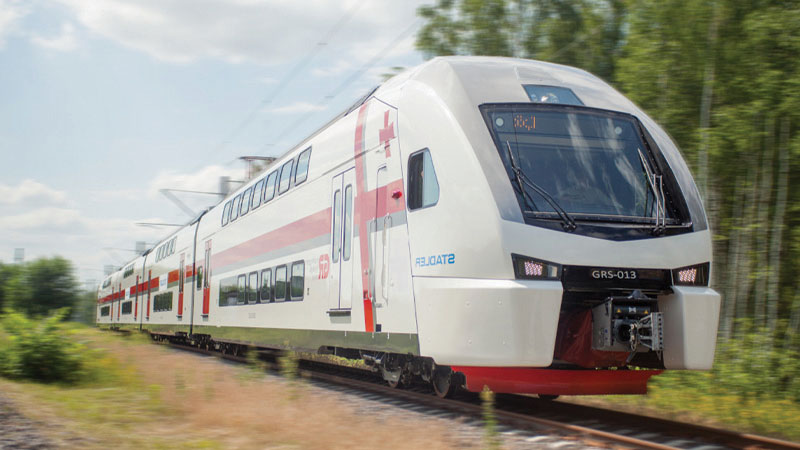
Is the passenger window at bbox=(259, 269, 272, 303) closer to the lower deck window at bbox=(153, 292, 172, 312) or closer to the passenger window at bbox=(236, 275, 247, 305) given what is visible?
the passenger window at bbox=(236, 275, 247, 305)

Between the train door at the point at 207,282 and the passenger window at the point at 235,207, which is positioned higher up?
the passenger window at the point at 235,207

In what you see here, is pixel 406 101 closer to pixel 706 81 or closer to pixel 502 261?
pixel 502 261

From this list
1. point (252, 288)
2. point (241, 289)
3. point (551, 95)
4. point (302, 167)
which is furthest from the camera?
point (241, 289)

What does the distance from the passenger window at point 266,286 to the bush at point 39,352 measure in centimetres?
348

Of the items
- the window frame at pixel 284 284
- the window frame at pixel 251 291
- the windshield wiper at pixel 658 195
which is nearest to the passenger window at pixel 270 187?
the window frame at pixel 251 291

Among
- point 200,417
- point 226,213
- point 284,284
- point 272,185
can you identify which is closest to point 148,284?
point 226,213

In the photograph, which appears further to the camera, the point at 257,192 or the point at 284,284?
the point at 257,192

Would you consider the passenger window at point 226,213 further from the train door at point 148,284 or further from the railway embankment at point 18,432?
the train door at point 148,284

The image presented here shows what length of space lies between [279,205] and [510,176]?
21.2 ft

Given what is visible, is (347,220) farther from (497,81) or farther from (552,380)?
(552,380)

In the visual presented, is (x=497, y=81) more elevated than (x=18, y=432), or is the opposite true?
(x=497, y=81)

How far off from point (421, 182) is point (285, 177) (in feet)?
18.0

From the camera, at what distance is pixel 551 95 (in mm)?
7957

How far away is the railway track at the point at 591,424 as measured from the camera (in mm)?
6433
